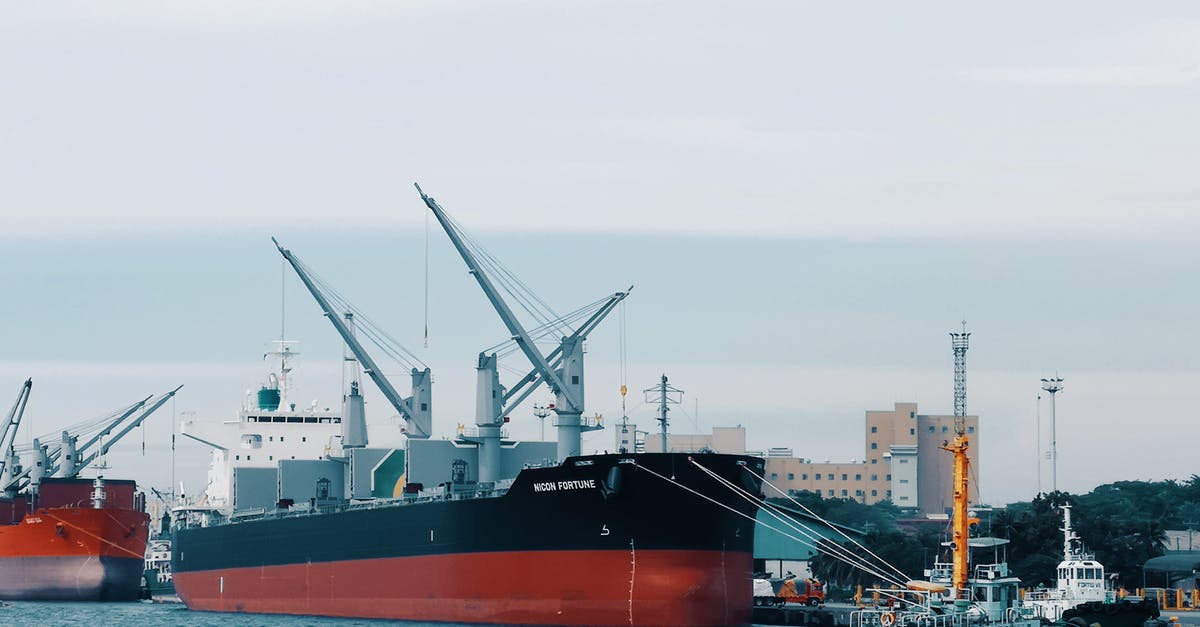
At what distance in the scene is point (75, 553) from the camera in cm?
6962

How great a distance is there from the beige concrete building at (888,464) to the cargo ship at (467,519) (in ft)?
232

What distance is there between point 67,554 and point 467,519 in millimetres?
29969

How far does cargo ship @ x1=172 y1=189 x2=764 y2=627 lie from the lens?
42.2 metres

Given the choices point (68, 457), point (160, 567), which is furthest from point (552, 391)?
point (160, 567)

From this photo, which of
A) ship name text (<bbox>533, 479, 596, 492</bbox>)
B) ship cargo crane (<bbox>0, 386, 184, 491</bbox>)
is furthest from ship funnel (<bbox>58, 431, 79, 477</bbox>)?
ship name text (<bbox>533, 479, 596, 492</bbox>)

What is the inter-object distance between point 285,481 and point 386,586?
43.6ft

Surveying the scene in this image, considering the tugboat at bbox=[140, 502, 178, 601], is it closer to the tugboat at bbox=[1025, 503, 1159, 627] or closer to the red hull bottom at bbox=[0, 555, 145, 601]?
the red hull bottom at bbox=[0, 555, 145, 601]

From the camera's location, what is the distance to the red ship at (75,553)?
69.6 metres

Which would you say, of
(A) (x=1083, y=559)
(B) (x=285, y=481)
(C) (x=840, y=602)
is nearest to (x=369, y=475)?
(B) (x=285, y=481)

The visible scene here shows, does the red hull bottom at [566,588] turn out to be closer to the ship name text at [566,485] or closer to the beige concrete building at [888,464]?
the ship name text at [566,485]

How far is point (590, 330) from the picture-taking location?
53.2m

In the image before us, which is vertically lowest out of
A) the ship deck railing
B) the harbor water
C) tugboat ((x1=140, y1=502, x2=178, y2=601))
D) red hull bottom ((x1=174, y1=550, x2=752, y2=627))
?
tugboat ((x1=140, y1=502, x2=178, y2=601))

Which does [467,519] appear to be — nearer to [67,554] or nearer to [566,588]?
[566,588]

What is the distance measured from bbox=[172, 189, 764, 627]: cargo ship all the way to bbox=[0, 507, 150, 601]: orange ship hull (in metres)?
3.64
